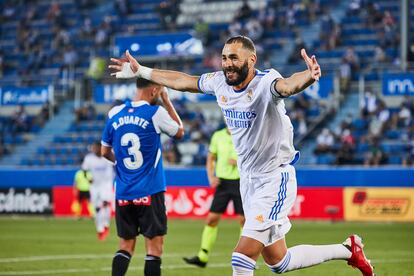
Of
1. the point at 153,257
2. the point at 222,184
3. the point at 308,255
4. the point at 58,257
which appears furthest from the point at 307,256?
the point at 58,257

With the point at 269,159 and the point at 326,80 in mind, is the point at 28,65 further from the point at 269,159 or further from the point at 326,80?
the point at 269,159

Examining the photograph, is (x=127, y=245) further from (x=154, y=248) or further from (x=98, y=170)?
(x=98, y=170)

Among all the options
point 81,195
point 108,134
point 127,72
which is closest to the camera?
point 127,72

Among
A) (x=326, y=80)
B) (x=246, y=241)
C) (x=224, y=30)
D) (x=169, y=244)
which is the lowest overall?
(x=169, y=244)

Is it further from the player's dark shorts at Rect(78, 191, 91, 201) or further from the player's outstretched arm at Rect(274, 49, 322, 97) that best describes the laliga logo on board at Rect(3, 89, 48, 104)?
the player's outstretched arm at Rect(274, 49, 322, 97)

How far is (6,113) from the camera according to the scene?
4316cm

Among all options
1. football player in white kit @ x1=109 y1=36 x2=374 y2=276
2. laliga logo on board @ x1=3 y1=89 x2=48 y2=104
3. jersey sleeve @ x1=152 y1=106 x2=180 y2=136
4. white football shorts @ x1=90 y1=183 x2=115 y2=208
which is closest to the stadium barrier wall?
white football shorts @ x1=90 y1=183 x2=115 y2=208

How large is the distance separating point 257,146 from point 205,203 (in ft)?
66.3

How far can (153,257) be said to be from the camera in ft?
34.4

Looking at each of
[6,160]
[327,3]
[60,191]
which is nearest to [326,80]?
[327,3]

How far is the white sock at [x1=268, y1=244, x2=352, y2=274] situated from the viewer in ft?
31.2

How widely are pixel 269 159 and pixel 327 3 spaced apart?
32013 mm

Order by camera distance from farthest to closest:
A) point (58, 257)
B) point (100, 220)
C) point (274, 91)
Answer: point (100, 220) < point (58, 257) < point (274, 91)

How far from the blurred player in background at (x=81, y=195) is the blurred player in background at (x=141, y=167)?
17.9 meters
